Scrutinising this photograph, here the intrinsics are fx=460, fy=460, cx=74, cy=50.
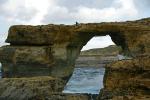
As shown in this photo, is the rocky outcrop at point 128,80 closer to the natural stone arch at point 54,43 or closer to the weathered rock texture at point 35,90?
the weathered rock texture at point 35,90

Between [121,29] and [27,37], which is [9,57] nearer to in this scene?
[27,37]

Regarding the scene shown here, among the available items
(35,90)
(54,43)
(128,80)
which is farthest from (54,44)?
(128,80)

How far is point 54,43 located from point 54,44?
156mm

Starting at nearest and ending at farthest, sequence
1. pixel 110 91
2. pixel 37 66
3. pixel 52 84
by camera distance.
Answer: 1. pixel 110 91
2. pixel 52 84
3. pixel 37 66

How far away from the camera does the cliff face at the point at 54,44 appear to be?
40.6 m

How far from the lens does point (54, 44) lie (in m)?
42.2

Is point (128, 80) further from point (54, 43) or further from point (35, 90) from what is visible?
point (54, 43)

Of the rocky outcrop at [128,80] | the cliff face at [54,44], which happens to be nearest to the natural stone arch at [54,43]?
the cliff face at [54,44]

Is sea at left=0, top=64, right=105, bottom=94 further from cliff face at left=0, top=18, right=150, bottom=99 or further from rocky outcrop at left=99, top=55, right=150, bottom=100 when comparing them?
rocky outcrop at left=99, top=55, right=150, bottom=100

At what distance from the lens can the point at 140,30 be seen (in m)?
40.8

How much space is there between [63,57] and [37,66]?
2833 mm

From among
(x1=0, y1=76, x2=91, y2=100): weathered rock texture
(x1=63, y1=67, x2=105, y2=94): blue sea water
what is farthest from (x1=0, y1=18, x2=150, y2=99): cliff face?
(x1=0, y1=76, x2=91, y2=100): weathered rock texture

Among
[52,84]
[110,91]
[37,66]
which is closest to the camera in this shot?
[110,91]

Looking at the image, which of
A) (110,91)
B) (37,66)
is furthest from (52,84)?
(37,66)
